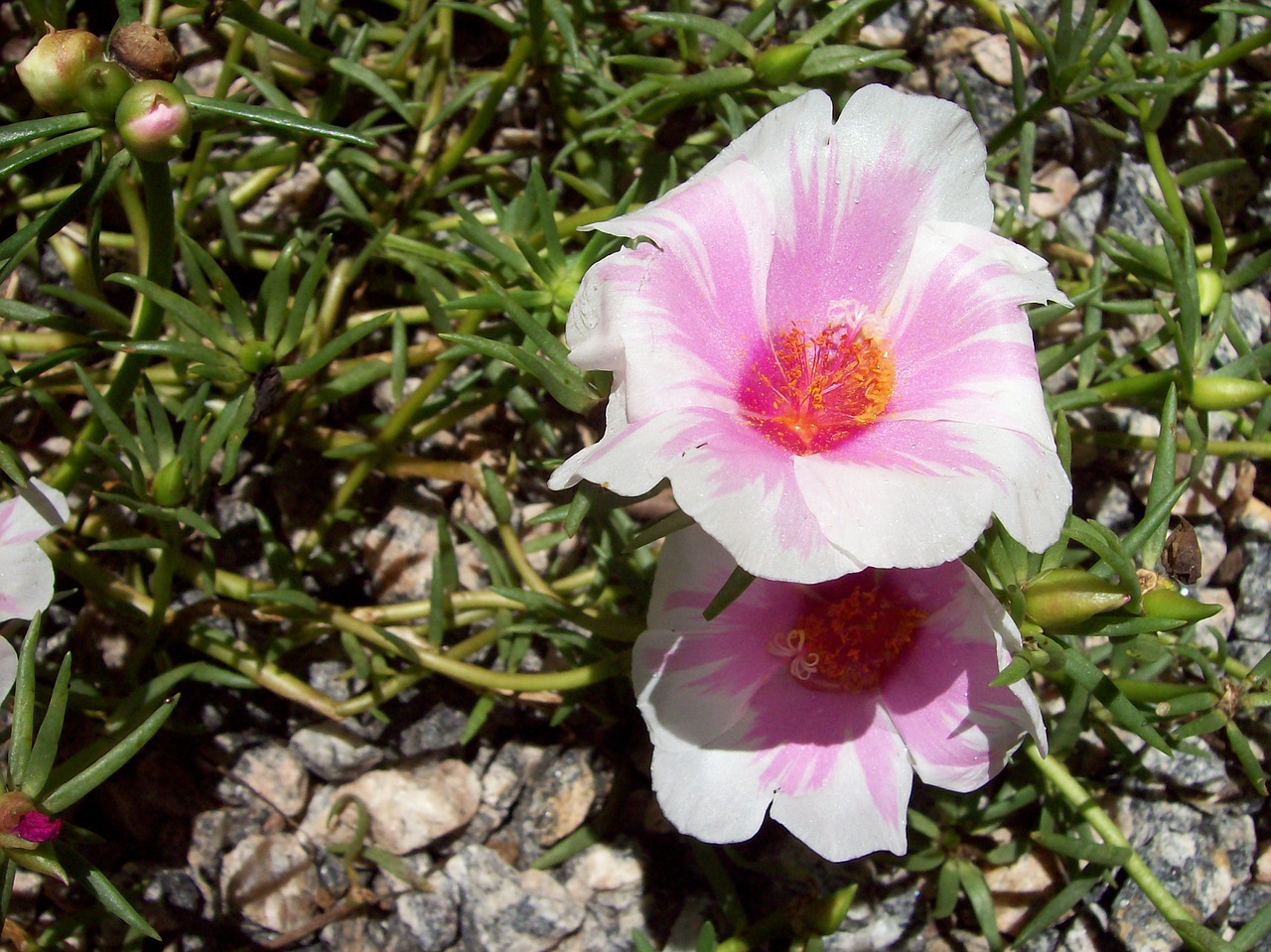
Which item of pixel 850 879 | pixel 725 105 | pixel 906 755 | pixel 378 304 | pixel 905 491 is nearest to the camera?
pixel 905 491

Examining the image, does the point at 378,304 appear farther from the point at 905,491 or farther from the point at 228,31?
the point at 905,491

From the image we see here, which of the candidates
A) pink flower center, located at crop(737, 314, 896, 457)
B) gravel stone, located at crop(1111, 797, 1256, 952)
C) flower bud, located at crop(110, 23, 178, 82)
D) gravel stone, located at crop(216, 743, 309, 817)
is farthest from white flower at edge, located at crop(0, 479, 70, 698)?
gravel stone, located at crop(1111, 797, 1256, 952)

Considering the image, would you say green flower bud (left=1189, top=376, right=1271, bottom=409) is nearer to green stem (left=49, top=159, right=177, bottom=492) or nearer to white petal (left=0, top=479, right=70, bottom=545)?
green stem (left=49, top=159, right=177, bottom=492)

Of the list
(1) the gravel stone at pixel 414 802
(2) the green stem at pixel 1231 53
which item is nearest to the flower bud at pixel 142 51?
(1) the gravel stone at pixel 414 802

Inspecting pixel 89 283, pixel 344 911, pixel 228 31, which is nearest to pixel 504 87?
pixel 228 31

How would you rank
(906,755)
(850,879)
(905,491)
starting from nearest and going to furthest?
(905,491) < (906,755) < (850,879)

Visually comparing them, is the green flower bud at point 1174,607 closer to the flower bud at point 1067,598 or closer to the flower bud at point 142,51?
the flower bud at point 1067,598
